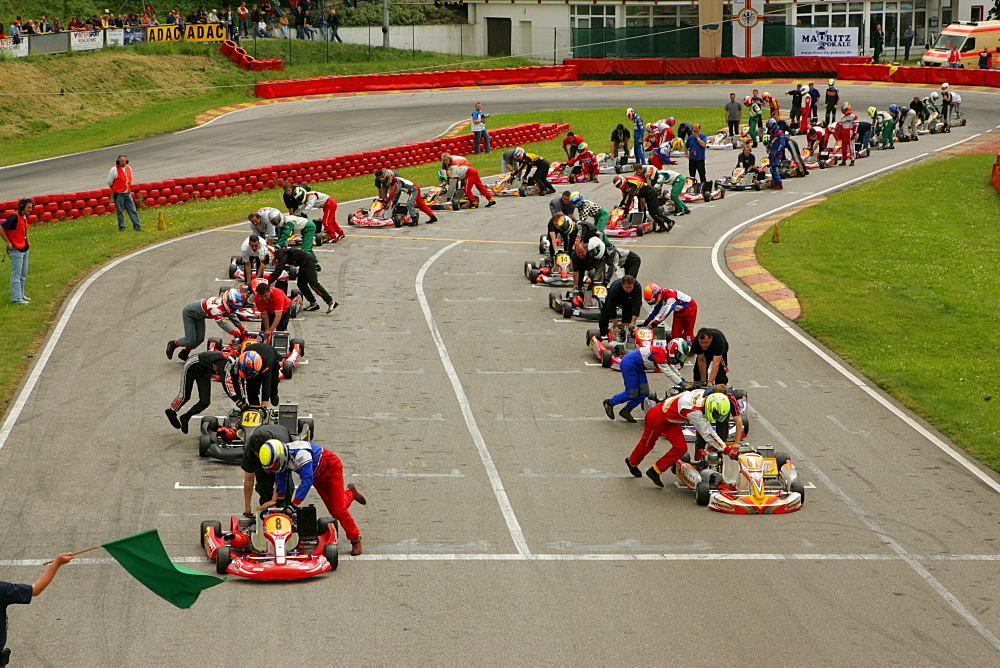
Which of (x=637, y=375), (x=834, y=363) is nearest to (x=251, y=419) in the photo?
(x=637, y=375)

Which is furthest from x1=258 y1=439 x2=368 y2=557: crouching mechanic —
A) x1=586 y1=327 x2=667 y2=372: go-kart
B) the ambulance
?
the ambulance

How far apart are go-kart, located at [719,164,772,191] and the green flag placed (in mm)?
31364

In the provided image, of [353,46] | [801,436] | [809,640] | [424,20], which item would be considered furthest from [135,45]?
[809,640]

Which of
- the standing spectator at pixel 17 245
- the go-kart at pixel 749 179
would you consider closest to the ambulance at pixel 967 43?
the go-kart at pixel 749 179

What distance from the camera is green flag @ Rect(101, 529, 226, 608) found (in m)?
9.38

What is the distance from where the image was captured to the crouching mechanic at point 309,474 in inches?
484

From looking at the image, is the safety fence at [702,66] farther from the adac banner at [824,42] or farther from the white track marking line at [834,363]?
the white track marking line at [834,363]

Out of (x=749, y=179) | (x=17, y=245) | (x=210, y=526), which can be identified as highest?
(x=749, y=179)

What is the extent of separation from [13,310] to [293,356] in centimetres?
710

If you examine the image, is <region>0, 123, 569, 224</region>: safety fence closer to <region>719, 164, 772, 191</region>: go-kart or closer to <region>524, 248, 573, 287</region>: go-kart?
<region>719, 164, 772, 191</region>: go-kart

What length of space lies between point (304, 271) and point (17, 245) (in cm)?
573

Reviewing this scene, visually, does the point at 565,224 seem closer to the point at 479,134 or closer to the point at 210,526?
the point at 210,526

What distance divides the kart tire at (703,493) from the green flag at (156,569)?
679cm

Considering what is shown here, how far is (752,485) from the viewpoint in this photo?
1428cm
